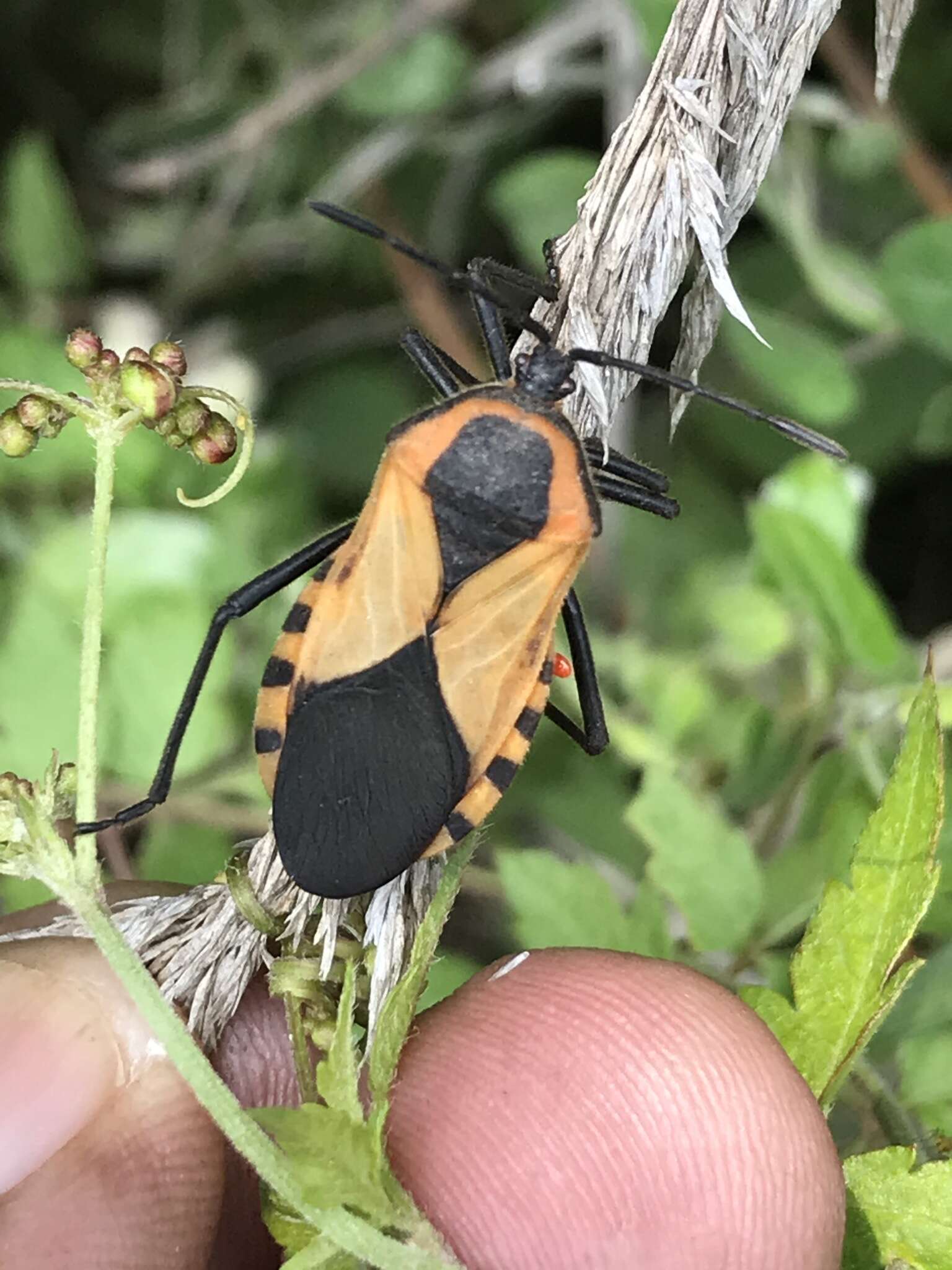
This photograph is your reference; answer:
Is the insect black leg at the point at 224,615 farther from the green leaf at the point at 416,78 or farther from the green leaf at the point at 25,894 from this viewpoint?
the green leaf at the point at 416,78

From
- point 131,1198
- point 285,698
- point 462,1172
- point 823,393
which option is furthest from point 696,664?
point 131,1198

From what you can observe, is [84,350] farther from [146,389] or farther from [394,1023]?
[394,1023]

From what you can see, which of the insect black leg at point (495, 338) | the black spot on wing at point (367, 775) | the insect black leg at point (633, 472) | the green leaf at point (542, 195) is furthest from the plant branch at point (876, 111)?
the black spot on wing at point (367, 775)

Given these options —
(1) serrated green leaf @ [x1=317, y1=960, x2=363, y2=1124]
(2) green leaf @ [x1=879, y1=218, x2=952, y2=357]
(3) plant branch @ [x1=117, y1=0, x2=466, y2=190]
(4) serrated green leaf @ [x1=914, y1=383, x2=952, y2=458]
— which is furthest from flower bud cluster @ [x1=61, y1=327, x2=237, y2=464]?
(3) plant branch @ [x1=117, y1=0, x2=466, y2=190]

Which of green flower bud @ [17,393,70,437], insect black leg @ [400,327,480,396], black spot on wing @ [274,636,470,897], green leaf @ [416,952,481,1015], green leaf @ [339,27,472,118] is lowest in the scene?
green leaf @ [416,952,481,1015]

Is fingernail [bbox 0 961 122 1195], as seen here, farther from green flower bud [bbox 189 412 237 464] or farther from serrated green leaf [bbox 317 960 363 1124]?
green flower bud [bbox 189 412 237 464]

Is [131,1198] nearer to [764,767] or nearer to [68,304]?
[764,767]

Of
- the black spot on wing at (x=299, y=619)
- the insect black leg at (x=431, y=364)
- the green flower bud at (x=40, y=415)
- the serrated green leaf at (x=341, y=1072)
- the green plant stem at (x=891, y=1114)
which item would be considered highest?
the insect black leg at (x=431, y=364)
